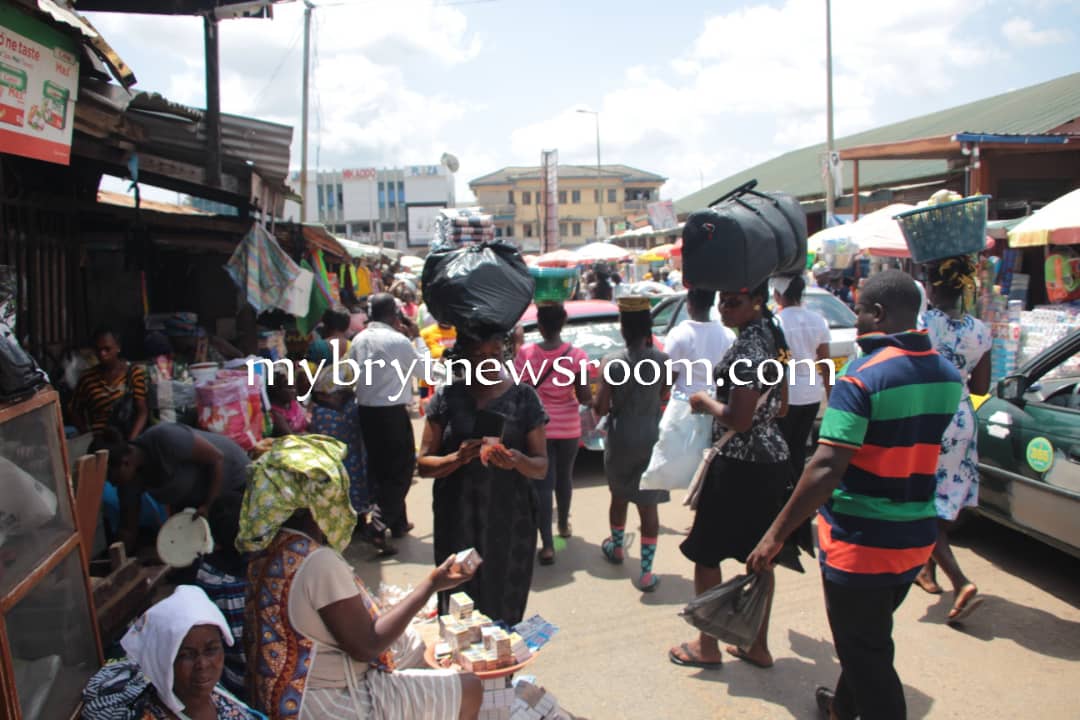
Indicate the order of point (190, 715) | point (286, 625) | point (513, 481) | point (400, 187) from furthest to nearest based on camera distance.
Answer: point (400, 187) < point (513, 481) < point (286, 625) < point (190, 715)

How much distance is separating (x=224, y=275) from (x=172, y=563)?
5811 millimetres


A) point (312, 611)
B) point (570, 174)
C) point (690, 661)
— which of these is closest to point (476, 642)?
point (312, 611)

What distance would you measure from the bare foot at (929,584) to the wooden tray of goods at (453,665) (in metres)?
2.82

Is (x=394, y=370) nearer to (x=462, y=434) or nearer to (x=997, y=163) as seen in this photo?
(x=462, y=434)

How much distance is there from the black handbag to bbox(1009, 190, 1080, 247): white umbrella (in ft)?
27.9

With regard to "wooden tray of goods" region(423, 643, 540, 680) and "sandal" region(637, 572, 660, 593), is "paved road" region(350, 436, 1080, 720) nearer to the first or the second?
"sandal" region(637, 572, 660, 593)

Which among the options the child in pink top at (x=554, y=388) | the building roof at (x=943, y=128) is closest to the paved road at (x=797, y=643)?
the child in pink top at (x=554, y=388)

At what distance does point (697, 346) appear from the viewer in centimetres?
514

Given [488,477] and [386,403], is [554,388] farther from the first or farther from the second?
[488,477]

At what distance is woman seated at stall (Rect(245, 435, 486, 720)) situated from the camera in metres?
2.32

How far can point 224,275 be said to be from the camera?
874 cm

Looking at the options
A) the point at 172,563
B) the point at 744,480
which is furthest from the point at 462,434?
the point at 172,563

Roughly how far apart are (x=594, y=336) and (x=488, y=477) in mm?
4247

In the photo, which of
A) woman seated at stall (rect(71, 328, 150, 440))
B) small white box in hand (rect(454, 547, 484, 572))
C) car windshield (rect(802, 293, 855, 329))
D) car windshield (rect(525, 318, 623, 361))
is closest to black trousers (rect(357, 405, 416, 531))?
woman seated at stall (rect(71, 328, 150, 440))
